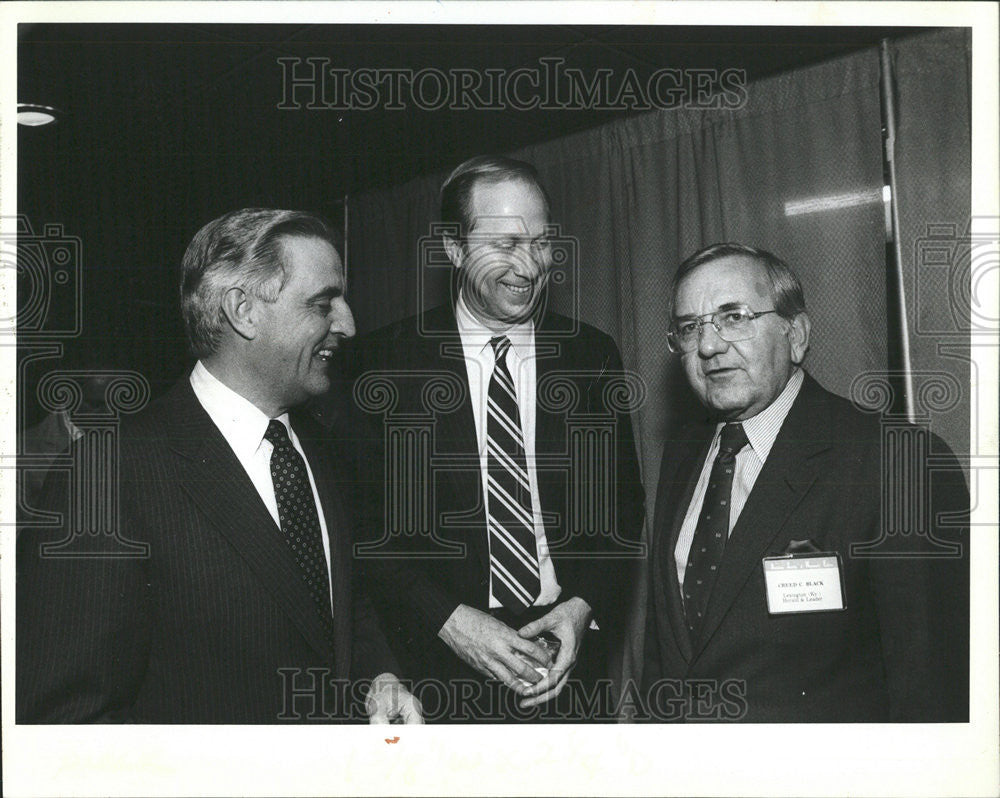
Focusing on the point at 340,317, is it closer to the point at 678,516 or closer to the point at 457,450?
the point at 457,450

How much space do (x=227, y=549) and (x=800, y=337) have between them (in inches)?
55.9

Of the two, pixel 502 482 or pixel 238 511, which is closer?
pixel 238 511

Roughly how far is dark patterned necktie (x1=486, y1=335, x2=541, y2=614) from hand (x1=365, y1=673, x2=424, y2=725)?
0.32m

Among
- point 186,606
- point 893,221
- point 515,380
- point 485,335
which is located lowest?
point 186,606

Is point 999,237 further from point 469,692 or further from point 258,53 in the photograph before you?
point 258,53

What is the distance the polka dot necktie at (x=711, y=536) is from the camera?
2180 mm

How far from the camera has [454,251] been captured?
2.21 metres

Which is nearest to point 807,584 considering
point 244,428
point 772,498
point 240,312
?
point 772,498

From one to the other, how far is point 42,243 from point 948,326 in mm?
2206

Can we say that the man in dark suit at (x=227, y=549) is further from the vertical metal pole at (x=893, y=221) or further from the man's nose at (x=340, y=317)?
the vertical metal pole at (x=893, y=221)

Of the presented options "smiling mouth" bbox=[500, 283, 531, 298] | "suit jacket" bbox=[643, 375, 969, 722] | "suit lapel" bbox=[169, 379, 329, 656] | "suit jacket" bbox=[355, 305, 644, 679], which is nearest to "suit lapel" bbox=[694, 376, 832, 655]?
"suit jacket" bbox=[643, 375, 969, 722]

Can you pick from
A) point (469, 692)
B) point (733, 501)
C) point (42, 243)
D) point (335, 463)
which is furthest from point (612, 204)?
point (42, 243)

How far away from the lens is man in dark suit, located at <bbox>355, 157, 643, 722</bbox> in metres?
2.20

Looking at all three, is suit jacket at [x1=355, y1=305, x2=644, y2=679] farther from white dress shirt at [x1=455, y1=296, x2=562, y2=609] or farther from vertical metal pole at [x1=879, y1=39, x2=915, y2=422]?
vertical metal pole at [x1=879, y1=39, x2=915, y2=422]
